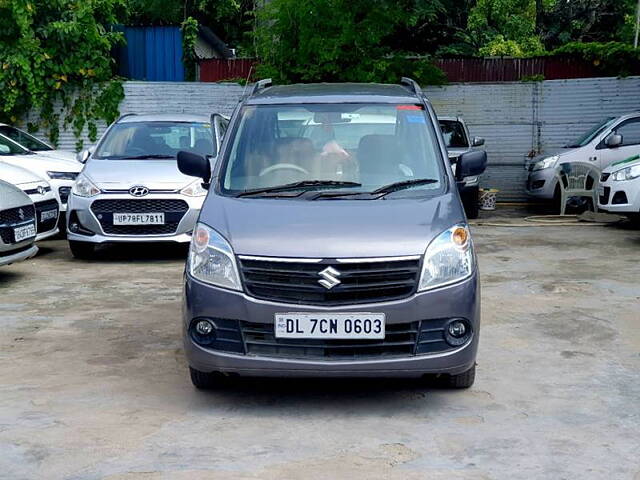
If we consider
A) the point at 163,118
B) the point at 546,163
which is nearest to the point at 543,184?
the point at 546,163

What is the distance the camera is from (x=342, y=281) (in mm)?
5453

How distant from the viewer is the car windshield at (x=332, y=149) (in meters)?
6.41

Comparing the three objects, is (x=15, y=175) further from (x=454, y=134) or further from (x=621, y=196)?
(x=454, y=134)

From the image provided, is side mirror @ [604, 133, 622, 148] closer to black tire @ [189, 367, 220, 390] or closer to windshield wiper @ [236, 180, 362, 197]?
windshield wiper @ [236, 180, 362, 197]

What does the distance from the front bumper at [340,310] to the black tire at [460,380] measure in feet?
1.29

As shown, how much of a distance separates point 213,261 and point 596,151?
12259 millimetres

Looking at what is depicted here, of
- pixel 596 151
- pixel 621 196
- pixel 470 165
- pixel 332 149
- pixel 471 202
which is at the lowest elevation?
pixel 471 202

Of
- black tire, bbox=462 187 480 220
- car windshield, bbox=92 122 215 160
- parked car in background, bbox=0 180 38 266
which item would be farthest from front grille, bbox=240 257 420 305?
black tire, bbox=462 187 480 220

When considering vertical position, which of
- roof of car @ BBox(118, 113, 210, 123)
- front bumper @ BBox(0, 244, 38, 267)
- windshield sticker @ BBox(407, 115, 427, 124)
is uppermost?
roof of car @ BBox(118, 113, 210, 123)

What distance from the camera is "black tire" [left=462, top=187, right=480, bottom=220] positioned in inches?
648

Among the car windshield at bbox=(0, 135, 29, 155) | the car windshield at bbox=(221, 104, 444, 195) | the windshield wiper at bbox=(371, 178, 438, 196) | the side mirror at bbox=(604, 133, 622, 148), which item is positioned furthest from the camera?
the side mirror at bbox=(604, 133, 622, 148)

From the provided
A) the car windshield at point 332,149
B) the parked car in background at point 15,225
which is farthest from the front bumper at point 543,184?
the car windshield at point 332,149

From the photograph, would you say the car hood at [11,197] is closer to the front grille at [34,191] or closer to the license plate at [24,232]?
the license plate at [24,232]

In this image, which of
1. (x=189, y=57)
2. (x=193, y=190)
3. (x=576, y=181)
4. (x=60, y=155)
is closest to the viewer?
(x=193, y=190)
